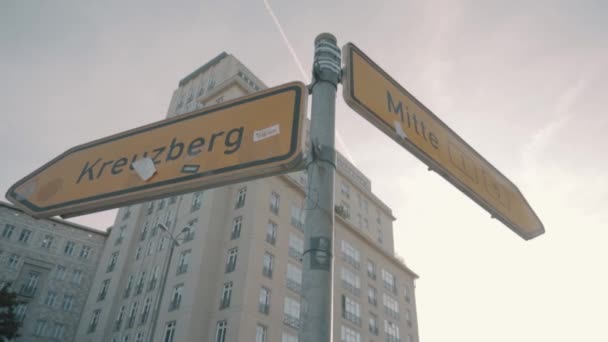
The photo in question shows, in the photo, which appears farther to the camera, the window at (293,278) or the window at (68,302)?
the window at (68,302)

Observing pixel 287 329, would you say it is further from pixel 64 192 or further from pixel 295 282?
pixel 64 192

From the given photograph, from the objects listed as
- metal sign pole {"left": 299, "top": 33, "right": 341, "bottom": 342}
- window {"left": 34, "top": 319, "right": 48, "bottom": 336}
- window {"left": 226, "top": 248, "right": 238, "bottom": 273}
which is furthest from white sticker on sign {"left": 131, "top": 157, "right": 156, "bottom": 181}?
window {"left": 34, "top": 319, "right": 48, "bottom": 336}

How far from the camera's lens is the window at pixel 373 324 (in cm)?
4112

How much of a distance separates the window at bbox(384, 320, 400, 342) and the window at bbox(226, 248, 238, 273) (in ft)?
64.5

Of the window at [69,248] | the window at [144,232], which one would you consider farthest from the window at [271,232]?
the window at [69,248]

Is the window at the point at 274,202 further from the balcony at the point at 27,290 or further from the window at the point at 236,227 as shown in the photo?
the balcony at the point at 27,290

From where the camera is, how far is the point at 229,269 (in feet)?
104

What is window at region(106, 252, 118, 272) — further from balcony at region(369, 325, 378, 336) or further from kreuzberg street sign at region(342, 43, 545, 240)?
kreuzberg street sign at region(342, 43, 545, 240)

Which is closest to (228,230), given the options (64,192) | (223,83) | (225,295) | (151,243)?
(225,295)

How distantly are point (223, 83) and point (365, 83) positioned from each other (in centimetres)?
3868

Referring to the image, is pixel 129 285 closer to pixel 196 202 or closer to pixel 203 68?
pixel 196 202

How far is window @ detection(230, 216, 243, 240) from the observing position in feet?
109

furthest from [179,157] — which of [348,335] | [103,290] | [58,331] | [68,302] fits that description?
[68,302]

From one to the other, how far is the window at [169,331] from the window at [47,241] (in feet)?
87.6
